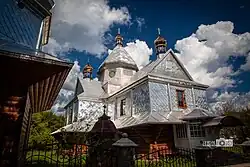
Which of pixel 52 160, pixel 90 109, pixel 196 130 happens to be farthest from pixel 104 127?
pixel 90 109

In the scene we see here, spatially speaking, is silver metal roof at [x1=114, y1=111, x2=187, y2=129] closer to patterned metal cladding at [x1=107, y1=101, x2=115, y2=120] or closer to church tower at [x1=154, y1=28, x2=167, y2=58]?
patterned metal cladding at [x1=107, y1=101, x2=115, y2=120]

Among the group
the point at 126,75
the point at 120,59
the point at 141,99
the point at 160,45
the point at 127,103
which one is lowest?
the point at 127,103

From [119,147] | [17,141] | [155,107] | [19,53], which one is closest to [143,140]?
[155,107]

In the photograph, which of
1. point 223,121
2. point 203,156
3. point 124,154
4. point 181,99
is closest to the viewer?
point 124,154

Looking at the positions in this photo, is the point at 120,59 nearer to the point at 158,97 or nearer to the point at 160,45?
the point at 160,45

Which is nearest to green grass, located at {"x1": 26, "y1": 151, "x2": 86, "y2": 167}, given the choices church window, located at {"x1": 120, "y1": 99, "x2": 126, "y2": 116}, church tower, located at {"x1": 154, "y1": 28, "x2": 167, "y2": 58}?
church window, located at {"x1": 120, "y1": 99, "x2": 126, "y2": 116}

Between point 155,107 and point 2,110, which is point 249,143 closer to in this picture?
point 155,107

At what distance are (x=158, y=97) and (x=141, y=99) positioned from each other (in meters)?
1.38

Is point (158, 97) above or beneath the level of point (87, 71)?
beneath

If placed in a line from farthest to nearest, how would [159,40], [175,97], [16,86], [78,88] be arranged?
[78,88] → [159,40] → [175,97] → [16,86]

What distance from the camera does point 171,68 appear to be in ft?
53.0

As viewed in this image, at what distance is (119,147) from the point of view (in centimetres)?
486

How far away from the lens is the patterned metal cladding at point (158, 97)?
530 inches

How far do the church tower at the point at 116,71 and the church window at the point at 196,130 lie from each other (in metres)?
11.1
